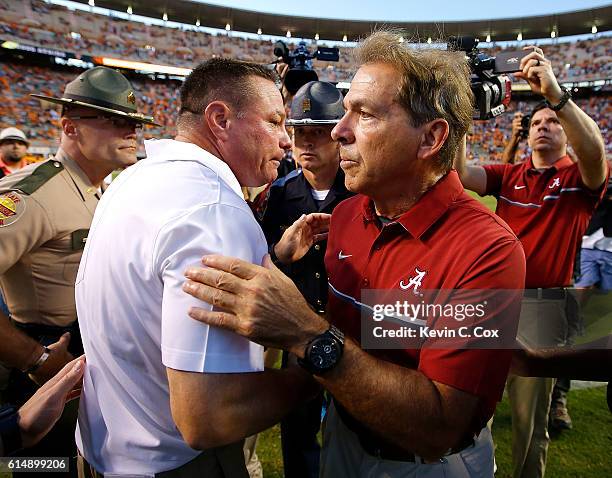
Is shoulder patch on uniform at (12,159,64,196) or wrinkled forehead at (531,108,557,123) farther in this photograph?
wrinkled forehead at (531,108,557,123)

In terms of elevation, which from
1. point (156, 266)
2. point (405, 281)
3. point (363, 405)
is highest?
point (156, 266)

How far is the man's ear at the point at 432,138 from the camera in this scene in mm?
1715

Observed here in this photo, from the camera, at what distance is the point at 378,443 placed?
1596 mm

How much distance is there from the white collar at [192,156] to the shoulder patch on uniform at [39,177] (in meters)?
1.39

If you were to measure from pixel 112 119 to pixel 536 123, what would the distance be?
341cm

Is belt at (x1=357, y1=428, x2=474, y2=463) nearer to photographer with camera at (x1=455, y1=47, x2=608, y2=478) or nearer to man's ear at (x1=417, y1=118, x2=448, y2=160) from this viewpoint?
man's ear at (x1=417, y1=118, x2=448, y2=160)

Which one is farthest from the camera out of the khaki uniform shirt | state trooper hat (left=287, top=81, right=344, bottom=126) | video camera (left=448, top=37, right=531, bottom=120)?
state trooper hat (left=287, top=81, right=344, bottom=126)

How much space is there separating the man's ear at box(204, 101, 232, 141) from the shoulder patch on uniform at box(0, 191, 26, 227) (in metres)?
1.36

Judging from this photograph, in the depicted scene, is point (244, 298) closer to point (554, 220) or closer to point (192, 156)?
point (192, 156)

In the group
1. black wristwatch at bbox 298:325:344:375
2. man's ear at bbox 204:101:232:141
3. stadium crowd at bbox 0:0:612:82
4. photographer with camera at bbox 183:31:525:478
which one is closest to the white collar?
man's ear at bbox 204:101:232:141

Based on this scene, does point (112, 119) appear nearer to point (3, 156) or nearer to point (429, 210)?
point (429, 210)

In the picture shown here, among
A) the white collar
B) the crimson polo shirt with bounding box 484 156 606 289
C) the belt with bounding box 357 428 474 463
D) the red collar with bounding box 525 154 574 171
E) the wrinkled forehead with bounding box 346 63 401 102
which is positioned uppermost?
the wrinkled forehead with bounding box 346 63 401 102

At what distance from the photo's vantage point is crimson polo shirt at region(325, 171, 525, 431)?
51.3 inches

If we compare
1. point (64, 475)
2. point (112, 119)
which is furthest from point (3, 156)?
point (64, 475)
